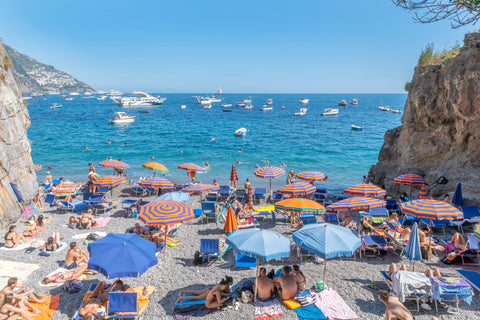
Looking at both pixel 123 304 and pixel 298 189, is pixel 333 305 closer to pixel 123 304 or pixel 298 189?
pixel 123 304

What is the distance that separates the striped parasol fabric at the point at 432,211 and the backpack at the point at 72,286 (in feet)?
30.8

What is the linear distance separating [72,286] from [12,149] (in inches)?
359

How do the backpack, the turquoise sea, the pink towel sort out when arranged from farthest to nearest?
1. the turquoise sea
2. the pink towel
3. the backpack

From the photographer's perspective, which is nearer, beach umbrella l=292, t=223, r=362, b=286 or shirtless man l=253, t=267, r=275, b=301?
beach umbrella l=292, t=223, r=362, b=286

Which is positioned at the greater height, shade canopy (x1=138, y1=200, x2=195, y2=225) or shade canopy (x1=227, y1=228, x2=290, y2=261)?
shade canopy (x1=227, y1=228, x2=290, y2=261)

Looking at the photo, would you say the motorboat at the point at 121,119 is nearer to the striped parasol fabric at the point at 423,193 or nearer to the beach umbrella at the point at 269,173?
the beach umbrella at the point at 269,173

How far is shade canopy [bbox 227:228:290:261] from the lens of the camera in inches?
243

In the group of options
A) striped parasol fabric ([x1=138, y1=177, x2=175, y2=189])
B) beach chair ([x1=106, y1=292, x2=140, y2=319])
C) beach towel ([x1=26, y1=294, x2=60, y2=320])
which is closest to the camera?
beach chair ([x1=106, y1=292, x2=140, y2=319])

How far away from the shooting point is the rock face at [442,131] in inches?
484

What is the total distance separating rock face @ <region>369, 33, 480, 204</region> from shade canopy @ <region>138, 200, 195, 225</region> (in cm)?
1154

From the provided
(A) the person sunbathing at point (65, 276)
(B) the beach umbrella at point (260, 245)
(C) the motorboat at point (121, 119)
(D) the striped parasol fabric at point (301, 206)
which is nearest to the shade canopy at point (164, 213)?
(A) the person sunbathing at point (65, 276)

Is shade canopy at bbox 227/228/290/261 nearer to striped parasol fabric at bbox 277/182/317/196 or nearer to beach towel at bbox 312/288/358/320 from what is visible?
beach towel at bbox 312/288/358/320

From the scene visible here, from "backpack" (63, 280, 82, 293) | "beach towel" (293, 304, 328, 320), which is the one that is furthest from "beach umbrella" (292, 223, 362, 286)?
"backpack" (63, 280, 82, 293)

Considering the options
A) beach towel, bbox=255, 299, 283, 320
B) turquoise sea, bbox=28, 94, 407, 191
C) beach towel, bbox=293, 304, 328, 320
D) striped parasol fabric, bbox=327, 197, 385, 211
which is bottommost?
turquoise sea, bbox=28, 94, 407, 191
